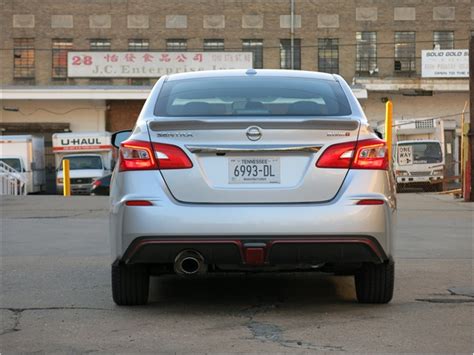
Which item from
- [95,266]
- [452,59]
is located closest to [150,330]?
[95,266]

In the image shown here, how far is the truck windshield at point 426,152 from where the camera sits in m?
31.0

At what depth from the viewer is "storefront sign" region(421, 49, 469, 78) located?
4156cm

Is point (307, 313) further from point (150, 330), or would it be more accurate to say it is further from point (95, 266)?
point (95, 266)

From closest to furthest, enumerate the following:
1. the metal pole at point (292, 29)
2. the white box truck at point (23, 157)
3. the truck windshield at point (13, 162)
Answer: the truck windshield at point (13, 162), the white box truck at point (23, 157), the metal pole at point (292, 29)

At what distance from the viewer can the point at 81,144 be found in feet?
108

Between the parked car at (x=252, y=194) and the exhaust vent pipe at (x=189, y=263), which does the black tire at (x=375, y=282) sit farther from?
the exhaust vent pipe at (x=189, y=263)

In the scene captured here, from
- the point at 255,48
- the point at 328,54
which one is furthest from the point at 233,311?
the point at 255,48

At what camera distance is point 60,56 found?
150 ft

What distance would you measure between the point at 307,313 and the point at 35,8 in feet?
139

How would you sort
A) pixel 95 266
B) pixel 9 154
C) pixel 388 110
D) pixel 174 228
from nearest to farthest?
pixel 174 228
pixel 95 266
pixel 388 110
pixel 9 154

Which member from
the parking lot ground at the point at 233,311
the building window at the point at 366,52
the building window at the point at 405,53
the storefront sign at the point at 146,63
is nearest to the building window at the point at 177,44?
the storefront sign at the point at 146,63

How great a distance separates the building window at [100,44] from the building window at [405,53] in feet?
53.1

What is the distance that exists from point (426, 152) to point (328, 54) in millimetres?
14878

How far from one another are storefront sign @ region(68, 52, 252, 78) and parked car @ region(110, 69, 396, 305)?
34547 mm
